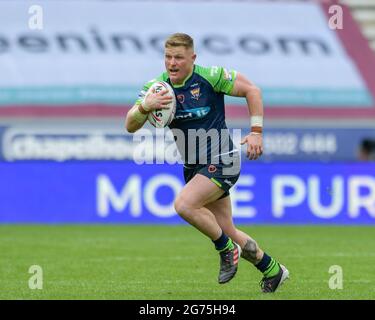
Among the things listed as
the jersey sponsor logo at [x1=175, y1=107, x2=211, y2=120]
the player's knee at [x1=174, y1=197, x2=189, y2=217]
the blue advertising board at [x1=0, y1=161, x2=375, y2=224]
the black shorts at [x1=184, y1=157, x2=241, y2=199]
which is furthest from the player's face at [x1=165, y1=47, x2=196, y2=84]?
the blue advertising board at [x1=0, y1=161, x2=375, y2=224]

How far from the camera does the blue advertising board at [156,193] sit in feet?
63.2

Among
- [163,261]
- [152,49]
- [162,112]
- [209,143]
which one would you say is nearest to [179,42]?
[162,112]

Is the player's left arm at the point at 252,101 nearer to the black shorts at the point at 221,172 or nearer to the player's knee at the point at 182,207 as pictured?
the black shorts at the point at 221,172

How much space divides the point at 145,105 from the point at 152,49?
1867 centimetres

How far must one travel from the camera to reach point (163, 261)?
1268cm

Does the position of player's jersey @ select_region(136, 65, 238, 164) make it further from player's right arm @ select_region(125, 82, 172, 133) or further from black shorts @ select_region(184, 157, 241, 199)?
player's right arm @ select_region(125, 82, 172, 133)

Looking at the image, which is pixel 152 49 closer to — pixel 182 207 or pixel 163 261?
pixel 163 261

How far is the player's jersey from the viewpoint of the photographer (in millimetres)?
9203

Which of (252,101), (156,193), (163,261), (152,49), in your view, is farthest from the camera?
(152,49)

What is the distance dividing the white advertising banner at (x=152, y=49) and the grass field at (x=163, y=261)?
26.2 ft

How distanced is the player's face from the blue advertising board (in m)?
10.2

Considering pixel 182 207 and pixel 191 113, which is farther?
pixel 191 113

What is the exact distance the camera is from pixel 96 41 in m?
27.2
